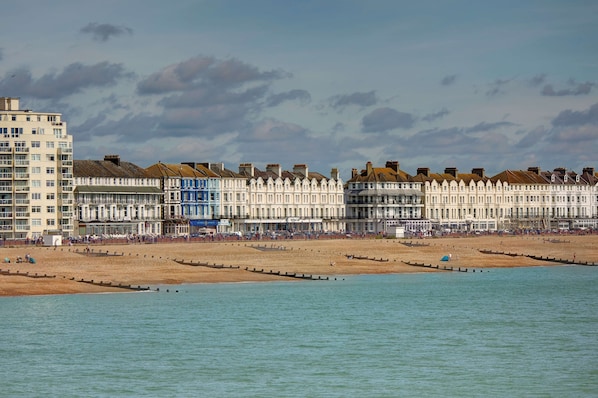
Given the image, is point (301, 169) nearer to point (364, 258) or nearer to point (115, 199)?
point (115, 199)

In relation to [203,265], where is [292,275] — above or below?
below

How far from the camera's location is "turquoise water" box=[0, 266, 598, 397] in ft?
133

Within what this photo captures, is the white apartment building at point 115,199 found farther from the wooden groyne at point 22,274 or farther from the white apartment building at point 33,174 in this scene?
the wooden groyne at point 22,274

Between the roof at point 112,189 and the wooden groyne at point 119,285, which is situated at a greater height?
the roof at point 112,189

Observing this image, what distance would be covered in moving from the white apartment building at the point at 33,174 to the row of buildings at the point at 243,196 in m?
0.10

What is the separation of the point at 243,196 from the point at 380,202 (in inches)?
837

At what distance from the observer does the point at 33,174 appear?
115m

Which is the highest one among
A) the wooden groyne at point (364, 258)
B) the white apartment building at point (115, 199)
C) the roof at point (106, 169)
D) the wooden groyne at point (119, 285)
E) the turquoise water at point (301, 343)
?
the roof at point (106, 169)

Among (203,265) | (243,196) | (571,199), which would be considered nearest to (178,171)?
(243,196)

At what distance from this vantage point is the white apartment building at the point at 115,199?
397 feet

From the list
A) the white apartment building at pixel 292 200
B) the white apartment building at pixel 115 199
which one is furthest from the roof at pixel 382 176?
the white apartment building at pixel 115 199

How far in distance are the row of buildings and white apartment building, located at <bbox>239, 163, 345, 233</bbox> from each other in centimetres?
13

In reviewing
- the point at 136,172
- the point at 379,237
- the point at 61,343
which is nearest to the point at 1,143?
the point at 136,172

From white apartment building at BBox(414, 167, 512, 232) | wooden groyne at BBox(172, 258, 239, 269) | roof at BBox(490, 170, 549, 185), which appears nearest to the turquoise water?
wooden groyne at BBox(172, 258, 239, 269)
